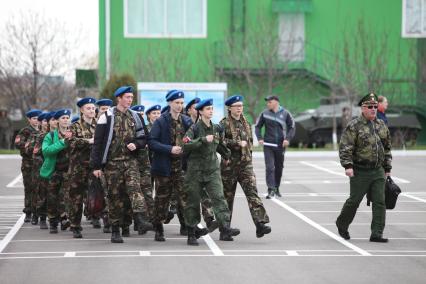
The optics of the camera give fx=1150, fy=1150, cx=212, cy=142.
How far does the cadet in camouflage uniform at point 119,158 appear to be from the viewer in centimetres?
1357

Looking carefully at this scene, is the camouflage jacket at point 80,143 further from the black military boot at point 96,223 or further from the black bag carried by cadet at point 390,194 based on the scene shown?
the black bag carried by cadet at point 390,194

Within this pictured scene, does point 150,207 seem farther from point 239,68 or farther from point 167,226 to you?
point 239,68

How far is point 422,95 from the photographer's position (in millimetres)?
51750

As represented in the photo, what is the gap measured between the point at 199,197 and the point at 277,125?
7317 millimetres

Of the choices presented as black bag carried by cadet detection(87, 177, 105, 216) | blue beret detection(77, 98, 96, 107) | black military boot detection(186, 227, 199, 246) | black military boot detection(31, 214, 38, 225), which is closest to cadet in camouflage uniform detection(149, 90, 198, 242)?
black military boot detection(186, 227, 199, 246)

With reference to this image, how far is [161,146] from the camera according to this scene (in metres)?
13.6

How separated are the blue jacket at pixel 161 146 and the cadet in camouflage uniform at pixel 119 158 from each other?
18 centimetres

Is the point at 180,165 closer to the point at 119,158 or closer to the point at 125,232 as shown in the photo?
the point at 119,158

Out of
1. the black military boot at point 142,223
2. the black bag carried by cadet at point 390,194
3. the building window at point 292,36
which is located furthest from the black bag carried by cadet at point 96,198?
the building window at point 292,36

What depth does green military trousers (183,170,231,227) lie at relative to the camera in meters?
13.5

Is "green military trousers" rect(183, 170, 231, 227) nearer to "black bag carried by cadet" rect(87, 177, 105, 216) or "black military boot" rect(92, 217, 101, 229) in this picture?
"black bag carried by cadet" rect(87, 177, 105, 216)

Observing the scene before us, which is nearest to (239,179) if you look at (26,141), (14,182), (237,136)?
(237,136)

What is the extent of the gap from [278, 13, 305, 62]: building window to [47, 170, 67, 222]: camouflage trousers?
37182mm

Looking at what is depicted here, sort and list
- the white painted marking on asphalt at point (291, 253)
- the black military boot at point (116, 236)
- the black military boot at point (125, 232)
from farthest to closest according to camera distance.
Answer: the black military boot at point (125, 232) < the black military boot at point (116, 236) < the white painted marking on asphalt at point (291, 253)
